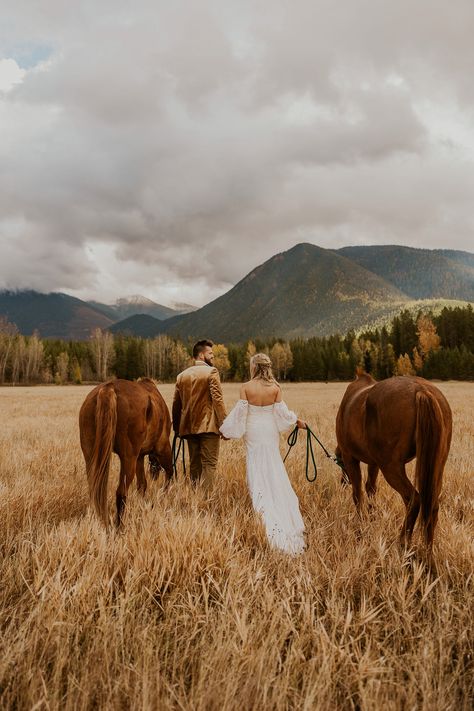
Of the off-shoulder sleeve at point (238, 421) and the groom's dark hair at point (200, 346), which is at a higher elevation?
the groom's dark hair at point (200, 346)

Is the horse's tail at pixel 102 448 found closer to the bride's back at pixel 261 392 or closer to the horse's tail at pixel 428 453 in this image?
the bride's back at pixel 261 392

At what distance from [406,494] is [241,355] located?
109 m

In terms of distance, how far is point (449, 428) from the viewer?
14.1 ft

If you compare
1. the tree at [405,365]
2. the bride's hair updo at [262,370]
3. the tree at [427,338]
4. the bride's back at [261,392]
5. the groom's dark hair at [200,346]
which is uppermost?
the tree at [427,338]

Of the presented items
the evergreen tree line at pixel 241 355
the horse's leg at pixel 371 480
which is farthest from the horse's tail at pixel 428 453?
the evergreen tree line at pixel 241 355

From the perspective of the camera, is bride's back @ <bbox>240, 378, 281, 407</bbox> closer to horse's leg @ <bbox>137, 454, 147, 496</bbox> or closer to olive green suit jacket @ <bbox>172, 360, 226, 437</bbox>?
olive green suit jacket @ <bbox>172, 360, 226, 437</bbox>

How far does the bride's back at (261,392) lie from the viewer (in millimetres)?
5539

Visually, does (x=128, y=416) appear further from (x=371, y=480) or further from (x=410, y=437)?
(x=371, y=480)

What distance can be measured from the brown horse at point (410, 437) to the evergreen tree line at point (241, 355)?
8128cm

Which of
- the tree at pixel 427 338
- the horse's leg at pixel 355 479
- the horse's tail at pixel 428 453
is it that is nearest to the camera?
the horse's tail at pixel 428 453

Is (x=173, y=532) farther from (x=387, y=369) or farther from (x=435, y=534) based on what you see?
(x=387, y=369)

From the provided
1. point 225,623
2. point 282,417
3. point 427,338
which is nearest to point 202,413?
point 282,417

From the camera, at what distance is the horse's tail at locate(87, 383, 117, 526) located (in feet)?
15.1

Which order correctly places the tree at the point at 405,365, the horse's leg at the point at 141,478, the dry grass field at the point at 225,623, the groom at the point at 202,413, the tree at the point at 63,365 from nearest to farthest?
the dry grass field at the point at 225,623
the horse's leg at the point at 141,478
the groom at the point at 202,413
the tree at the point at 405,365
the tree at the point at 63,365
